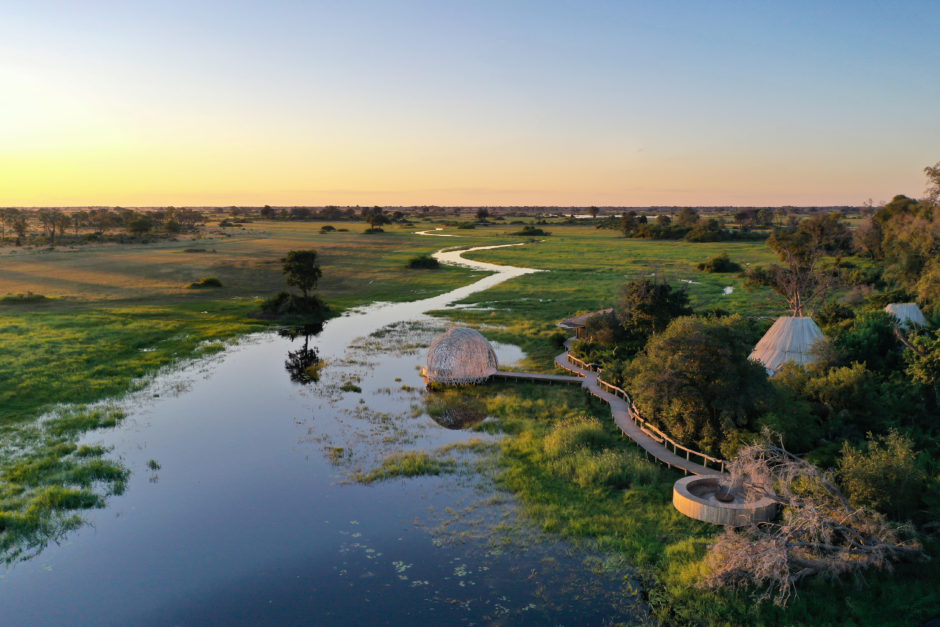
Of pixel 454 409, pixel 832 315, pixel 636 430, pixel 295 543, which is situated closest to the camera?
pixel 295 543

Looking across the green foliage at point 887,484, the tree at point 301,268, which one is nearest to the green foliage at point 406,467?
the green foliage at point 887,484

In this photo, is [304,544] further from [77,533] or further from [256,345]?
[256,345]

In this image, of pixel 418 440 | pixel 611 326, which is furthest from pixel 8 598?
pixel 611 326

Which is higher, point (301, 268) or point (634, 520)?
point (301, 268)

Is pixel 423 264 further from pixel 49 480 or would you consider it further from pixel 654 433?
pixel 49 480

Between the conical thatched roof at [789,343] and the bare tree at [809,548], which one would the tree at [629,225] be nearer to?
the conical thatched roof at [789,343]

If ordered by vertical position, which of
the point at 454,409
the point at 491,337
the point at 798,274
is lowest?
the point at 454,409

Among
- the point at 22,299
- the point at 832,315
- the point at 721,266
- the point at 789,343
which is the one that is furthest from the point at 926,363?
the point at 22,299
